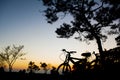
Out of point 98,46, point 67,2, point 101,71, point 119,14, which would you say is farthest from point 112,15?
point 101,71

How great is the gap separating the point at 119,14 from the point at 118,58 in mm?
8906

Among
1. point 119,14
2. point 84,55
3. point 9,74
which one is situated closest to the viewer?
point 84,55

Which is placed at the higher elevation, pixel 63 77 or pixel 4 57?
pixel 4 57

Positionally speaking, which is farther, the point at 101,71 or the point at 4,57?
the point at 4,57

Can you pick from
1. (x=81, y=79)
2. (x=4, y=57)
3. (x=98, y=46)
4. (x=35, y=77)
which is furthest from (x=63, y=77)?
(x=4, y=57)

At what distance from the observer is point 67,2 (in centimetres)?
1709

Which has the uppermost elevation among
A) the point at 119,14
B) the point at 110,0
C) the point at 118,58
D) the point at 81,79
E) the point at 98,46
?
the point at 110,0

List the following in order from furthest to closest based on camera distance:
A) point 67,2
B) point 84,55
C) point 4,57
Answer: point 4,57 < point 67,2 < point 84,55

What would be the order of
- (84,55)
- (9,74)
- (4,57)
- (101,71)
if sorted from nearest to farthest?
(101,71) < (84,55) < (9,74) < (4,57)

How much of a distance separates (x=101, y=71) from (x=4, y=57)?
2362 inches

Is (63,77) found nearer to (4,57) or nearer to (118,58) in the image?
(118,58)

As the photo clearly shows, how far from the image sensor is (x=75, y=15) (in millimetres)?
17750

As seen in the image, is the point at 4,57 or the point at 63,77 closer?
the point at 63,77

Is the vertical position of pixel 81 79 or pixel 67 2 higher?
pixel 67 2
